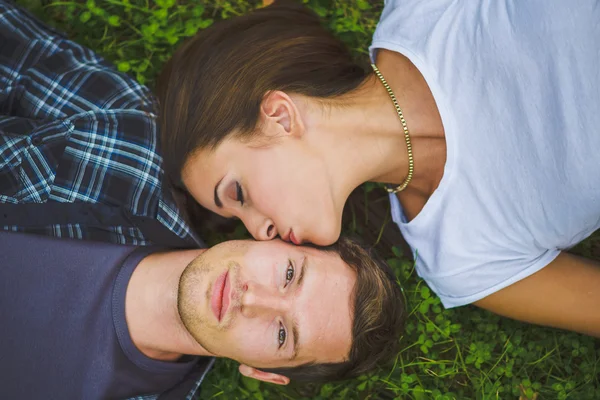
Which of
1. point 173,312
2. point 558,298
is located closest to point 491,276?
point 558,298

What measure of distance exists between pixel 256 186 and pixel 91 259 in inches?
36.8

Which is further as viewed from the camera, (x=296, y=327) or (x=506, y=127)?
(x=506, y=127)

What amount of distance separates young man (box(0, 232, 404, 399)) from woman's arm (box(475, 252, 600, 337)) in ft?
2.03

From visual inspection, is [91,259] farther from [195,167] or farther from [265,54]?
[265,54]

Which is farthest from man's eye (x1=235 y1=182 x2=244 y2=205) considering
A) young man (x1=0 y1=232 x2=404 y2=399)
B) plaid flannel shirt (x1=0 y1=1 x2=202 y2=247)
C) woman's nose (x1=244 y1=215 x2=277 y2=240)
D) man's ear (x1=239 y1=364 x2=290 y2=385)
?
man's ear (x1=239 y1=364 x2=290 y2=385)

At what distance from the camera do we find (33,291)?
273 cm

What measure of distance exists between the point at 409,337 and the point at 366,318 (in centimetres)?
88

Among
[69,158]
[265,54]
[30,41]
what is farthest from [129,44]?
[265,54]

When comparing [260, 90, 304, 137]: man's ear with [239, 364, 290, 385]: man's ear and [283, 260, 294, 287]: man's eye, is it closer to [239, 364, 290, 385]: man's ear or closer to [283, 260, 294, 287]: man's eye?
[283, 260, 294, 287]: man's eye

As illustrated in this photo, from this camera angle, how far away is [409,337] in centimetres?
342

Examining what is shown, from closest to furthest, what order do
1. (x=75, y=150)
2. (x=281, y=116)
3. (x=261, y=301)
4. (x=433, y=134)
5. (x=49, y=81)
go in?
(x=261, y=301), (x=281, y=116), (x=433, y=134), (x=75, y=150), (x=49, y=81)

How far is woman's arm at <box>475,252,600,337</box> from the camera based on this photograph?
287cm

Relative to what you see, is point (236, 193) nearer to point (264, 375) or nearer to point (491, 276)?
point (264, 375)

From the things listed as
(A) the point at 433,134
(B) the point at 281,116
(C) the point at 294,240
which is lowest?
(C) the point at 294,240
